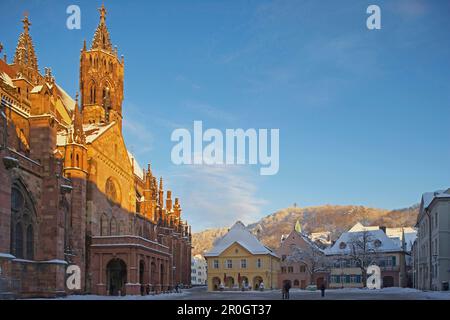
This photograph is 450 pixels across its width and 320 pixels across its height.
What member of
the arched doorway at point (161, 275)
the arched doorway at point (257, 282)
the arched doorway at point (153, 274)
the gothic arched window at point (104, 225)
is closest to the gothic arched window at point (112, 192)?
the gothic arched window at point (104, 225)

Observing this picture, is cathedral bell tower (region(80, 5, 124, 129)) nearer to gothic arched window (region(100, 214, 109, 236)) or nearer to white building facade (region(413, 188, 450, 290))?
gothic arched window (region(100, 214, 109, 236))

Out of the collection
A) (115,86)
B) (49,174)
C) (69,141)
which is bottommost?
(49,174)

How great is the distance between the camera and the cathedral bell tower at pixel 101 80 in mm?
79125

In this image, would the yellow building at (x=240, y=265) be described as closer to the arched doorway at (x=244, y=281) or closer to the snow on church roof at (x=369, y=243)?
the arched doorway at (x=244, y=281)

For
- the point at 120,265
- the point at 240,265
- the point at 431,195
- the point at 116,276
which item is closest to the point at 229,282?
the point at 240,265

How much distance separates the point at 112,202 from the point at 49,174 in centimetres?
1830

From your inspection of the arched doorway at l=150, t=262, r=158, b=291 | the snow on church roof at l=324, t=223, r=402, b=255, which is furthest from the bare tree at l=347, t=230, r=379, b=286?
the arched doorway at l=150, t=262, r=158, b=291

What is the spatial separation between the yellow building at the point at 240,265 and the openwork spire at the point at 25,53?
3824cm

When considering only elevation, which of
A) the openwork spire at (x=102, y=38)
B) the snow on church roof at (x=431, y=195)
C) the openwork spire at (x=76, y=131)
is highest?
the openwork spire at (x=102, y=38)

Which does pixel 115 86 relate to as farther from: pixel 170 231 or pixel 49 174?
pixel 49 174

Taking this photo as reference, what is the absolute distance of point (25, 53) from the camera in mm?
69250

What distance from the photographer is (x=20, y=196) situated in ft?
136

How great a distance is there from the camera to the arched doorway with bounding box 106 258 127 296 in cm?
5888
